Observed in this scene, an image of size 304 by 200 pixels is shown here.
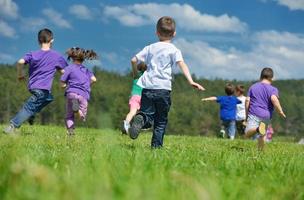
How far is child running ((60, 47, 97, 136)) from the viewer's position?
13383 millimetres

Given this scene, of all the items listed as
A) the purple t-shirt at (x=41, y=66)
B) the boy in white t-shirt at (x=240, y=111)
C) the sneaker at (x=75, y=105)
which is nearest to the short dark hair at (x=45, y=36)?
the purple t-shirt at (x=41, y=66)

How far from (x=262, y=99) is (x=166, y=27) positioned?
4478mm

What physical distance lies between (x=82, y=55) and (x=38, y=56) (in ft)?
3.78

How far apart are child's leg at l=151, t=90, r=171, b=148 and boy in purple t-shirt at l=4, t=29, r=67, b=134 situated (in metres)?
4.44

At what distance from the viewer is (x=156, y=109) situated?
31.7ft

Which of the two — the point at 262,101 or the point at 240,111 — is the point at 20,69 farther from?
the point at 240,111

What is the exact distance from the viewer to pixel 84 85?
13648 millimetres

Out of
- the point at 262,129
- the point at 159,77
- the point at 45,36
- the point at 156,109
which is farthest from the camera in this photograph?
the point at 45,36

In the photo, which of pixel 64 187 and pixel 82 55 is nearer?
pixel 64 187

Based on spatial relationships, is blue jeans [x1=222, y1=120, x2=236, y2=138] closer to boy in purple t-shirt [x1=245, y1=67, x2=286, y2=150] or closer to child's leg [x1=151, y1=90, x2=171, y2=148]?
boy in purple t-shirt [x1=245, y1=67, x2=286, y2=150]

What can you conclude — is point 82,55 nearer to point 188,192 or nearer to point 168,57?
point 168,57

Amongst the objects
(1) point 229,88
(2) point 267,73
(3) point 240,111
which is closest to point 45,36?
(2) point 267,73

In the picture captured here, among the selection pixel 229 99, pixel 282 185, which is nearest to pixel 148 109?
pixel 282 185

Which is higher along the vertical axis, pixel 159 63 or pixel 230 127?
pixel 159 63
